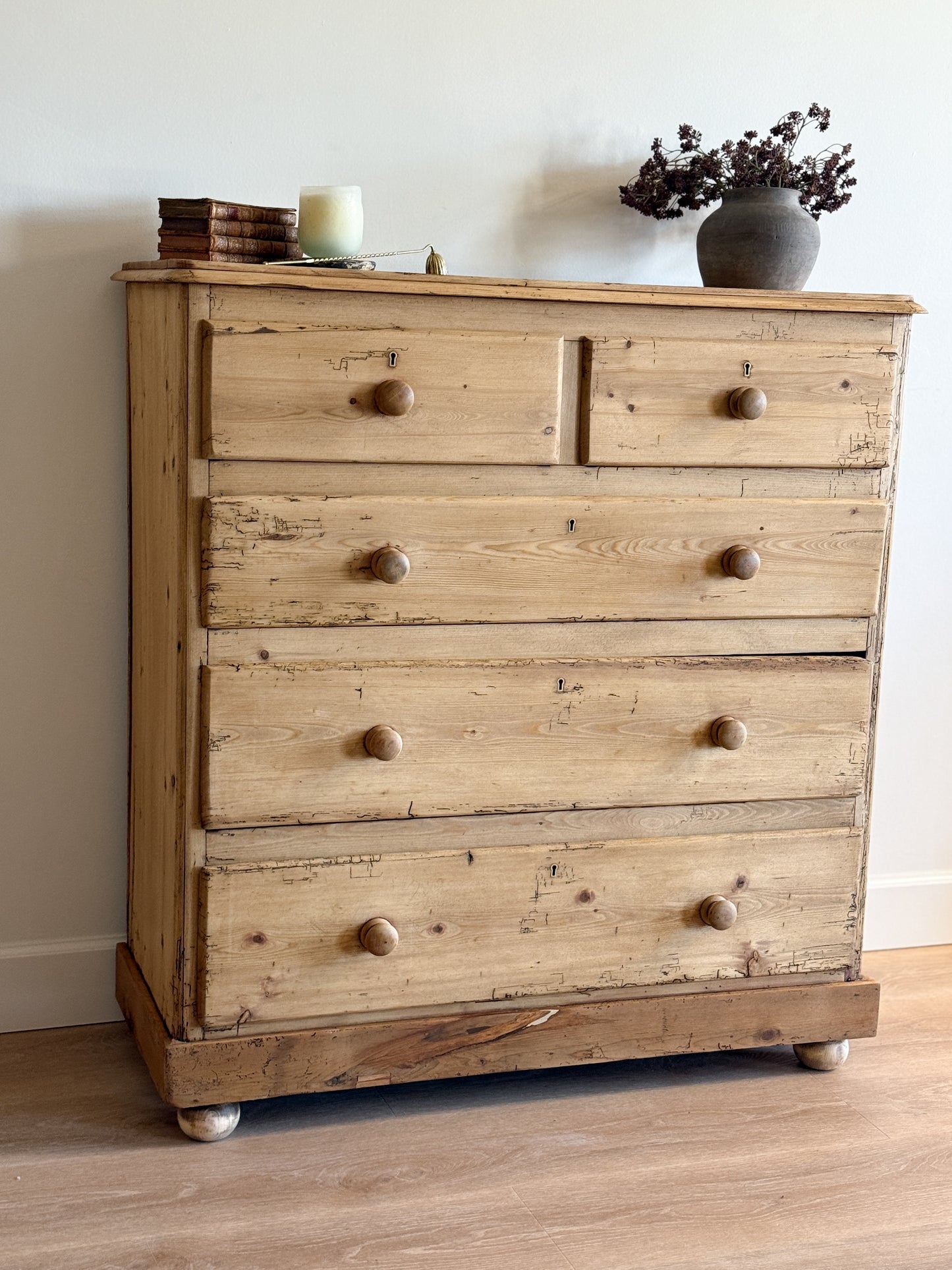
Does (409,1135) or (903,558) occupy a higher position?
(903,558)

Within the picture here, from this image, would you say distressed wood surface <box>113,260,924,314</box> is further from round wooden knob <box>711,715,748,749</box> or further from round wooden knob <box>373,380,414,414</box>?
round wooden knob <box>711,715,748,749</box>

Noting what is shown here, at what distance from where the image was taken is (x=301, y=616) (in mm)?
1721

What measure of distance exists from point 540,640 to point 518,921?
388 millimetres

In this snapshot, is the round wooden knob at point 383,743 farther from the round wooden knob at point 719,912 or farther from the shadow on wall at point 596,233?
the shadow on wall at point 596,233

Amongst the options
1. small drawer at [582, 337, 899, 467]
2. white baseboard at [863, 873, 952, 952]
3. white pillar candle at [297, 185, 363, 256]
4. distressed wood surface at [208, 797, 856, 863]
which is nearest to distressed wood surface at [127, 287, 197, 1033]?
distressed wood surface at [208, 797, 856, 863]

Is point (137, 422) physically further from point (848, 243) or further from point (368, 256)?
point (848, 243)

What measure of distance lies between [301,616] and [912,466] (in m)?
1.31

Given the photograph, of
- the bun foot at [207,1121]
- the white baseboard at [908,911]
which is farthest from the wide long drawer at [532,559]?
the white baseboard at [908,911]

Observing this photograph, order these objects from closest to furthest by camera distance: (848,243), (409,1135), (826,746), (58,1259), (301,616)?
1. (58,1259)
2. (301,616)
3. (409,1135)
4. (826,746)
5. (848,243)

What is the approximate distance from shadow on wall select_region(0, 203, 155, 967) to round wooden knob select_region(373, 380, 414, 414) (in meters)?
0.56

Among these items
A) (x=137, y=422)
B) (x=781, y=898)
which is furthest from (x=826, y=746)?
(x=137, y=422)

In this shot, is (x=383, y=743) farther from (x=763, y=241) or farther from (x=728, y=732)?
(x=763, y=241)

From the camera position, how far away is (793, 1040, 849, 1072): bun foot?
6.80 ft

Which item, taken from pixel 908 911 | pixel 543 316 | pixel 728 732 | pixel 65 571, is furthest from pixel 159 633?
pixel 908 911
